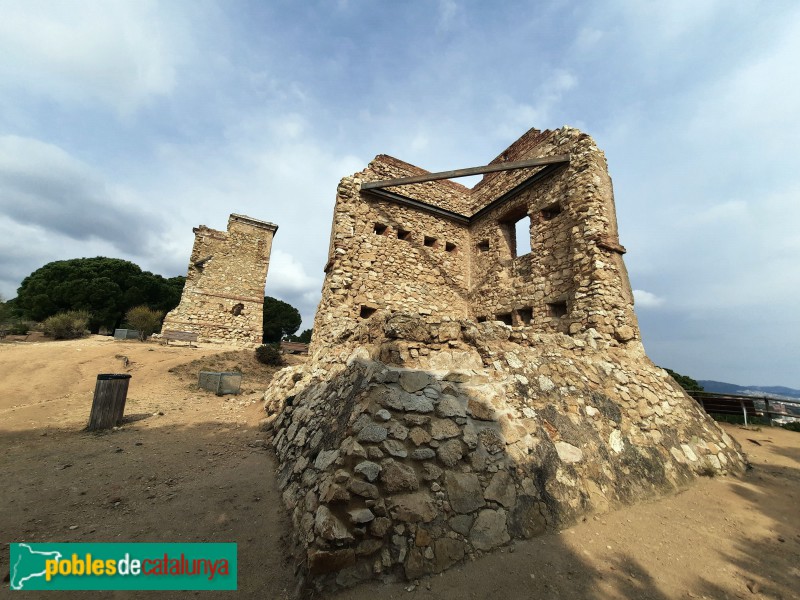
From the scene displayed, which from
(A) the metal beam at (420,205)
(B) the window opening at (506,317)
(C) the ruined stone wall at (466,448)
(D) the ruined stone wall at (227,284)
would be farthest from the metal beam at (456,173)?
(D) the ruined stone wall at (227,284)

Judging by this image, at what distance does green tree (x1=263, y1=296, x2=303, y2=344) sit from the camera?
110 feet

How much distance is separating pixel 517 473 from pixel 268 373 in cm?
1165

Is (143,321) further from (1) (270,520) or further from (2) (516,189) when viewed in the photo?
(2) (516,189)

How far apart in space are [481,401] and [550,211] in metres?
6.24

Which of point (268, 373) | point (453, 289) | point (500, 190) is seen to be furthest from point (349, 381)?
point (268, 373)

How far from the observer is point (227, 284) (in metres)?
17.7

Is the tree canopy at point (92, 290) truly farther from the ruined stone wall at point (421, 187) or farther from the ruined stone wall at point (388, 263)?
the ruined stone wall at point (421, 187)

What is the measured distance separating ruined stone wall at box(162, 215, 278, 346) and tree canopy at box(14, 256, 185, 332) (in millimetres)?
12979

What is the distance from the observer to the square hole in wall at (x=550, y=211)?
7746mm

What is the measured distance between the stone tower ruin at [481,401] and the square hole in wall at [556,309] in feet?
0.13

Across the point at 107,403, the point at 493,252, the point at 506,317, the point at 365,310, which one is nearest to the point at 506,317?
the point at 506,317

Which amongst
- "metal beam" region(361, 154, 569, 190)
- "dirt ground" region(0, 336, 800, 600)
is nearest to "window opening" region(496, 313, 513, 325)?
"metal beam" region(361, 154, 569, 190)

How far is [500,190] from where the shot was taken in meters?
9.40

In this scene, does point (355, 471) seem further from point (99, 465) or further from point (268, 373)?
A: point (268, 373)
